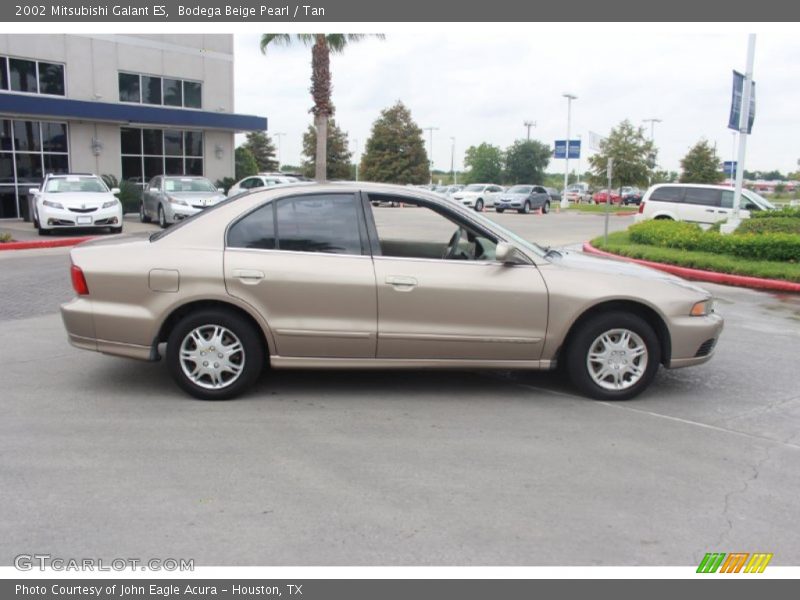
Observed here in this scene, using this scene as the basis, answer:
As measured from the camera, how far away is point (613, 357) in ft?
18.7

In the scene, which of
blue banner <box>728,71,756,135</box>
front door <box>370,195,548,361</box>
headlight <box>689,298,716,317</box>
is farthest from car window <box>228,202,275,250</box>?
blue banner <box>728,71,756,135</box>

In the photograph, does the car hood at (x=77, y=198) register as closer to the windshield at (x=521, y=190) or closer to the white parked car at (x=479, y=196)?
the white parked car at (x=479, y=196)

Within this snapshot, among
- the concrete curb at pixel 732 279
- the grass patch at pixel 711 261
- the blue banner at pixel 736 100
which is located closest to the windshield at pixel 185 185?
the grass patch at pixel 711 261

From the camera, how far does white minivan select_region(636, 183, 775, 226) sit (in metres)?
20.5

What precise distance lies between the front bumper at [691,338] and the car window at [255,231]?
3.18 meters

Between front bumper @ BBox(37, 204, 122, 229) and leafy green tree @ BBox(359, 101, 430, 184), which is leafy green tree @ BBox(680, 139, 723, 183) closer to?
leafy green tree @ BBox(359, 101, 430, 184)

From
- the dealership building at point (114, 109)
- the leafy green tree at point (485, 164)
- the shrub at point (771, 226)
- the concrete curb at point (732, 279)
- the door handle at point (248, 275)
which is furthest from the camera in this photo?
the leafy green tree at point (485, 164)

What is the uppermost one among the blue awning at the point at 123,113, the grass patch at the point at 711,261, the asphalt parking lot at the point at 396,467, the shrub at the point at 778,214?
the blue awning at the point at 123,113

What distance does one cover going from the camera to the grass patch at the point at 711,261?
39.7 feet

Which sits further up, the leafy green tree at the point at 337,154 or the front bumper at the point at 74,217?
the leafy green tree at the point at 337,154

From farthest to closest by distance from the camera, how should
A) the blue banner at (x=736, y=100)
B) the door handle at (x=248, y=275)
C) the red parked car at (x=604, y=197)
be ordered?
the red parked car at (x=604, y=197) → the blue banner at (x=736, y=100) → the door handle at (x=248, y=275)

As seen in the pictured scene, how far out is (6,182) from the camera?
2323cm

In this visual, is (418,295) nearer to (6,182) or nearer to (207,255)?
(207,255)

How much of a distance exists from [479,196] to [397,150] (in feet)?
101
